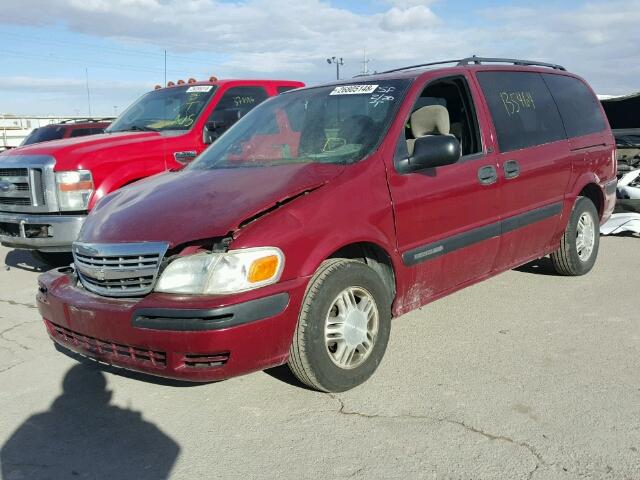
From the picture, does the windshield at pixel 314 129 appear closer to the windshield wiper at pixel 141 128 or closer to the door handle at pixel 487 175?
the door handle at pixel 487 175

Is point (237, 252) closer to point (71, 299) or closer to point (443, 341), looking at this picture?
point (71, 299)

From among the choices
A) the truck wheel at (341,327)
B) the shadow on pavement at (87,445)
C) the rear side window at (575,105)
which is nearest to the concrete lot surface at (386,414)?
the shadow on pavement at (87,445)

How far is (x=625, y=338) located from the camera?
409cm

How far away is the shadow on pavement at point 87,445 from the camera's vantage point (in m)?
2.74

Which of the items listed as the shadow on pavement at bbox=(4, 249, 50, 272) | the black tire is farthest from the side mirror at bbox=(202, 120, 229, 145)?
the shadow on pavement at bbox=(4, 249, 50, 272)

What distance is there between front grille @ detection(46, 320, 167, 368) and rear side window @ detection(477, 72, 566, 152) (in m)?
2.87

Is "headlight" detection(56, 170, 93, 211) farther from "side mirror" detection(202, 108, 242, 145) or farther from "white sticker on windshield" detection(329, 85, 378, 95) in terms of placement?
"white sticker on windshield" detection(329, 85, 378, 95)

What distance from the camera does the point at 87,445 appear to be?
297 cm

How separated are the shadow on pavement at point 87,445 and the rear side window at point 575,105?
165 inches

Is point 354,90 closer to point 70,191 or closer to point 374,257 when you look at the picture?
point 374,257

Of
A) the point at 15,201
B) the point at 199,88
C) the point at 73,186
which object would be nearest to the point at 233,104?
the point at 199,88

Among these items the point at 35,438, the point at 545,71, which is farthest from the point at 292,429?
the point at 545,71

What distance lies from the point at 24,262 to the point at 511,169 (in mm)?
5906

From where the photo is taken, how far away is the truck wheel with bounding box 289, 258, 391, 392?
314cm
